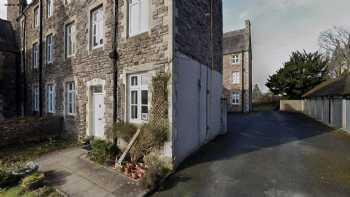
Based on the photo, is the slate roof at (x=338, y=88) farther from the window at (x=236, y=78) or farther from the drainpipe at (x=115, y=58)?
the drainpipe at (x=115, y=58)

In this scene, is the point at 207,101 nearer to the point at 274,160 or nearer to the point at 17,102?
the point at 274,160

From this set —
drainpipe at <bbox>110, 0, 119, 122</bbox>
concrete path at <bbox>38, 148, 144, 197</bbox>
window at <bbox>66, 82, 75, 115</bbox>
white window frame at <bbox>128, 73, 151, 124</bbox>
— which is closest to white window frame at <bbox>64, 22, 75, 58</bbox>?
window at <bbox>66, 82, 75, 115</bbox>

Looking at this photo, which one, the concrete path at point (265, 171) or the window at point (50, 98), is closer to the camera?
the concrete path at point (265, 171)

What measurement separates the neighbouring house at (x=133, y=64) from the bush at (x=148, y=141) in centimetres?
27

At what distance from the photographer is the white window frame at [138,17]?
6.67m

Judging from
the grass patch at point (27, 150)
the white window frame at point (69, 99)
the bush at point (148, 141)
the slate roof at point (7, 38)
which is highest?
the slate roof at point (7, 38)

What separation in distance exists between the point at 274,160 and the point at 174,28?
5767mm

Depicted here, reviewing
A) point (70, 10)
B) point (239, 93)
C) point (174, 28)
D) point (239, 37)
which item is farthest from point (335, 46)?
point (70, 10)

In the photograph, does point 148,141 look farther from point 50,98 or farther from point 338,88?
point 338,88

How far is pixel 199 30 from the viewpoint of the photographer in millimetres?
8047

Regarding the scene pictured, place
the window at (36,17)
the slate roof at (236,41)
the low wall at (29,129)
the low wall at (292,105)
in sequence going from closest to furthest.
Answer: the low wall at (29,129), the window at (36,17), the slate roof at (236,41), the low wall at (292,105)

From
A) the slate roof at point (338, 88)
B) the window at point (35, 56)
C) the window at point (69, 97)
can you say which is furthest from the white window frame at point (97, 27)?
the slate roof at point (338, 88)

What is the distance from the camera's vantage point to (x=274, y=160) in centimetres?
653

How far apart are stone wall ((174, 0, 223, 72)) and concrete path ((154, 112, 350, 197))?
4060 mm
